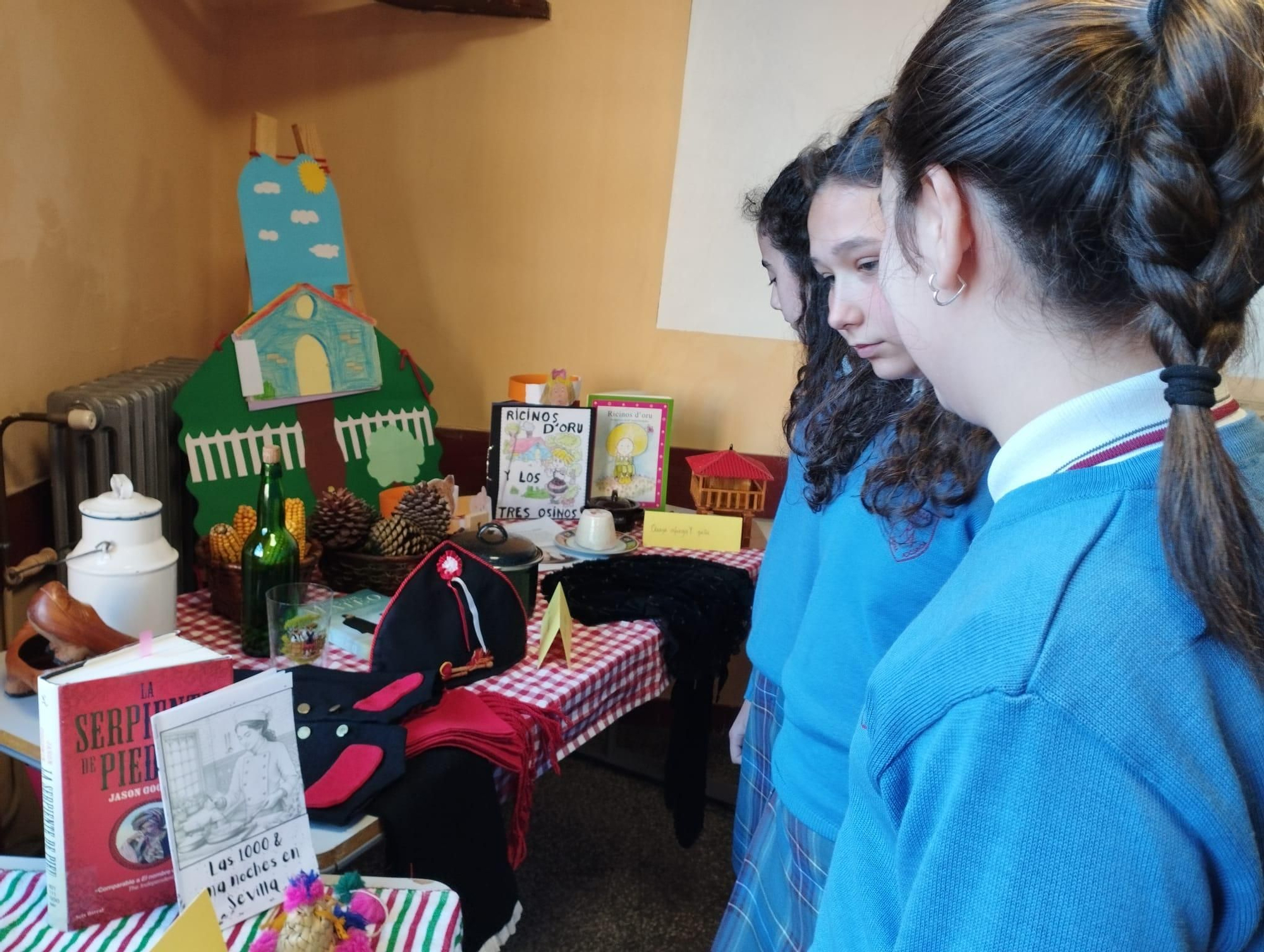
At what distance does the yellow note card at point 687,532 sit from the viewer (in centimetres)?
204

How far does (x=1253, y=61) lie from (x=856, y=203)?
23.3 inches

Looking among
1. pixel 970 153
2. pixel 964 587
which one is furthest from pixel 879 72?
pixel 964 587

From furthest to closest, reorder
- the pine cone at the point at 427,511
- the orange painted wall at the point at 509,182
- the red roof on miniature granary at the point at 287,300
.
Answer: the orange painted wall at the point at 509,182 < the red roof on miniature granary at the point at 287,300 < the pine cone at the point at 427,511

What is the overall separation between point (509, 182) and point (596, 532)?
1001 mm

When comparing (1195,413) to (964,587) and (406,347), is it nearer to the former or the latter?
(964,587)

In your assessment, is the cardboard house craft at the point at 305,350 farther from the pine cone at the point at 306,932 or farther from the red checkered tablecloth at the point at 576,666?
the pine cone at the point at 306,932

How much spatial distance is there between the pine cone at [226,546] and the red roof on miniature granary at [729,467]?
1.03m

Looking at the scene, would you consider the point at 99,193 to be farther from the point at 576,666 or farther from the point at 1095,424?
the point at 1095,424

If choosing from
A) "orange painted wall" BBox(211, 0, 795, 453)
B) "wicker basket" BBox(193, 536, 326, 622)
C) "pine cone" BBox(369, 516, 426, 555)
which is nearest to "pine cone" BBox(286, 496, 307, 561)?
"wicker basket" BBox(193, 536, 326, 622)

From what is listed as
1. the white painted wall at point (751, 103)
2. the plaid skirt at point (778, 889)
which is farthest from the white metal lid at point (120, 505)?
the white painted wall at point (751, 103)

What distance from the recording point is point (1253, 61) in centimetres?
50

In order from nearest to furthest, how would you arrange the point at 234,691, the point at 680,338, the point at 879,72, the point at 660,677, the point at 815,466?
the point at 234,691, the point at 815,466, the point at 660,677, the point at 879,72, the point at 680,338

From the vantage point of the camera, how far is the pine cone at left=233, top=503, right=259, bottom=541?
150 centimetres

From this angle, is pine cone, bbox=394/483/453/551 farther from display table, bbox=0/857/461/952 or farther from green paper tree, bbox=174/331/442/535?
display table, bbox=0/857/461/952
